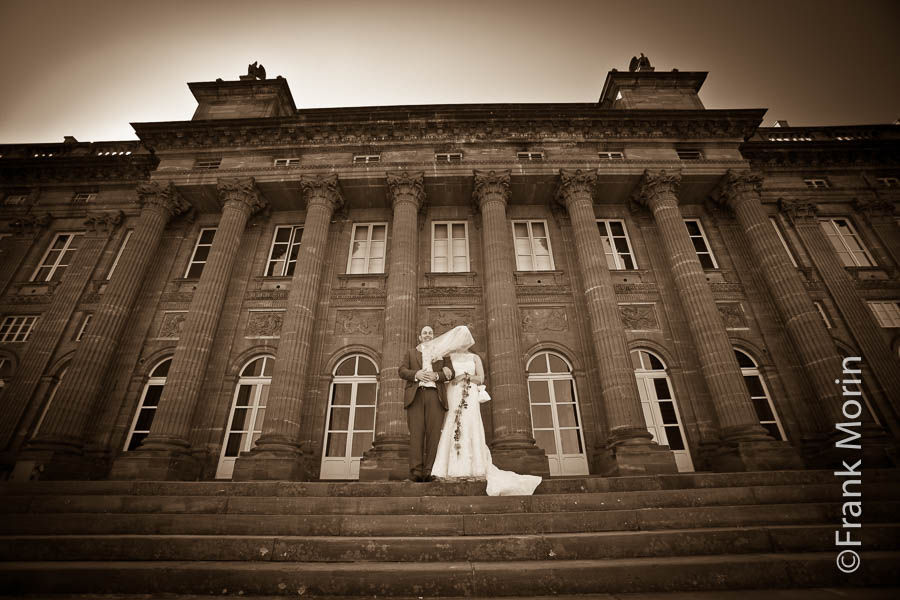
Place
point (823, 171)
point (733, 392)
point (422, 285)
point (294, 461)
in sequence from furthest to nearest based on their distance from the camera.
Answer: point (823, 171) → point (422, 285) → point (733, 392) → point (294, 461)

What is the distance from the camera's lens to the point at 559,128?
14.9m

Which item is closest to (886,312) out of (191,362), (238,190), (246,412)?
(246,412)

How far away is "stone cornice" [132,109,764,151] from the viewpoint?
14789mm

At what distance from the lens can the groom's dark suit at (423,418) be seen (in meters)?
6.67

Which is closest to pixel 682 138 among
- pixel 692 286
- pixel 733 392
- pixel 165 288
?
pixel 692 286

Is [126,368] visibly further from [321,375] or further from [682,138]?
[682,138]

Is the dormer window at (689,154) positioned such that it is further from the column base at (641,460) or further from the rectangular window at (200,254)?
the rectangular window at (200,254)

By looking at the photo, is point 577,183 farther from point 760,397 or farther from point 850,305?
point 850,305

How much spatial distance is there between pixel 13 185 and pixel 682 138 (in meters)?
27.8

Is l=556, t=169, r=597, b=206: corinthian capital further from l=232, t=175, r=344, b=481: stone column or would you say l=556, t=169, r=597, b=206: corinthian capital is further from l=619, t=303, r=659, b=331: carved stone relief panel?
l=232, t=175, r=344, b=481: stone column

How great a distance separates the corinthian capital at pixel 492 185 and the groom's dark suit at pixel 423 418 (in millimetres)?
8820

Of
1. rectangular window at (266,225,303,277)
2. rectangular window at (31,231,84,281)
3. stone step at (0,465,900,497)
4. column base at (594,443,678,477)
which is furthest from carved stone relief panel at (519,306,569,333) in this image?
rectangular window at (31,231,84,281)

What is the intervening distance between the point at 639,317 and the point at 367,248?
10.1m

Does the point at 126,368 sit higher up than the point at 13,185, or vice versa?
the point at 13,185
